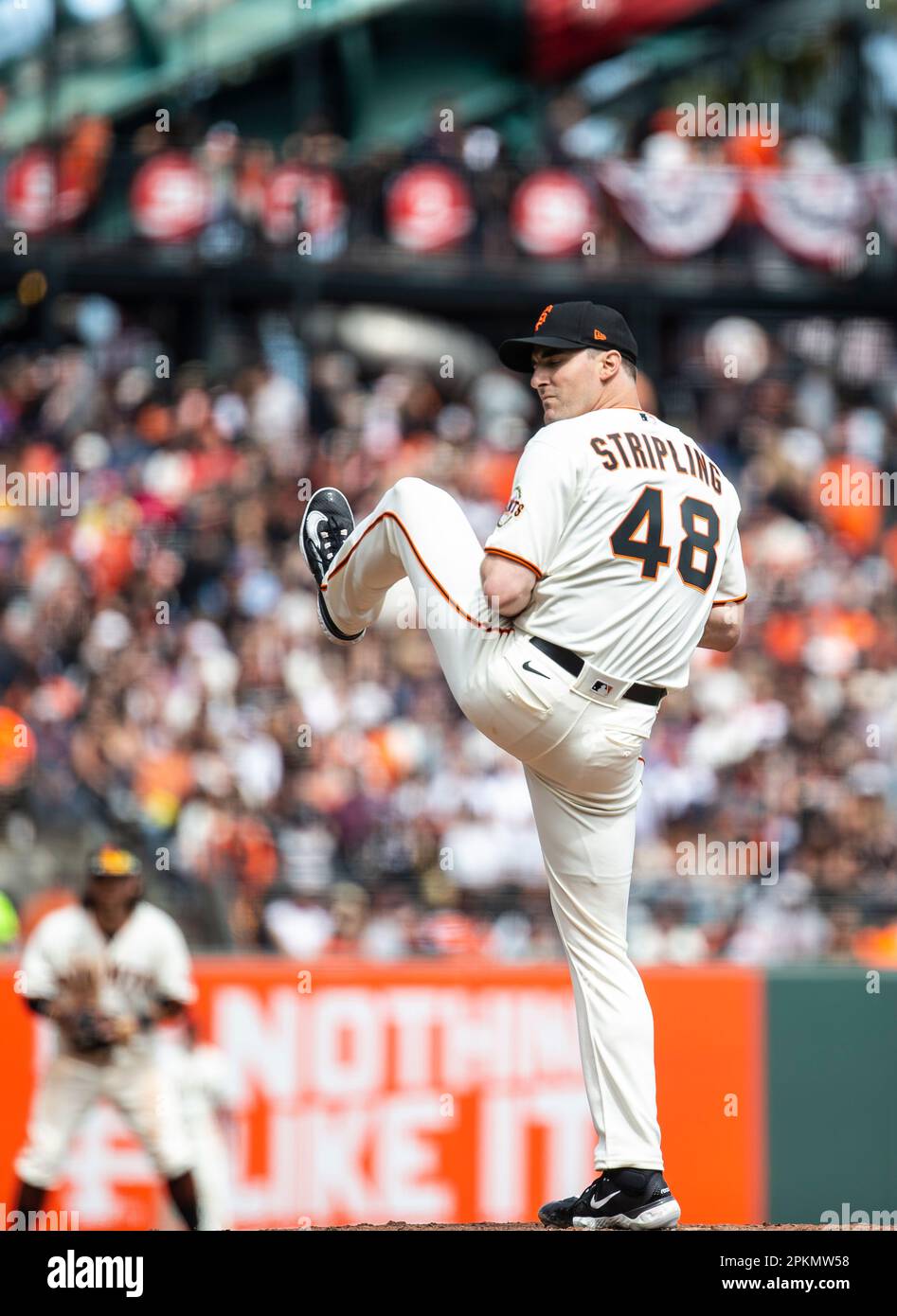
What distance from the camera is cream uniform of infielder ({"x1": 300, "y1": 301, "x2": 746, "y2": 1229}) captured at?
4805 millimetres

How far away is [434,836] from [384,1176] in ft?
7.90

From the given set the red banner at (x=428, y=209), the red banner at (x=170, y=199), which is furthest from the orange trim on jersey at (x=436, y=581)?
the red banner at (x=428, y=209)

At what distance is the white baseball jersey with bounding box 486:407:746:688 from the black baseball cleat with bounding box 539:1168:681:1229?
48.0 inches

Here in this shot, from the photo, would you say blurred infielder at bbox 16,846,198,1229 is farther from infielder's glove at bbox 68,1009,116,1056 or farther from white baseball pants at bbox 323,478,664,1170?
white baseball pants at bbox 323,478,664,1170

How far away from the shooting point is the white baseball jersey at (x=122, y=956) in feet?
28.0

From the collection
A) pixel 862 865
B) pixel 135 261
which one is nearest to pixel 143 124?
pixel 135 261

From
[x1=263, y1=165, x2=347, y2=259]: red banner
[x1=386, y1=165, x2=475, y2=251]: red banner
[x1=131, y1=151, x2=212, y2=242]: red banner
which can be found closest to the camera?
[x1=131, y1=151, x2=212, y2=242]: red banner

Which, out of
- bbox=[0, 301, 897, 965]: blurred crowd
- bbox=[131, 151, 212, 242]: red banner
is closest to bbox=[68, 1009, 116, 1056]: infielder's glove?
bbox=[0, 301, 897, 965]: blurred crowd

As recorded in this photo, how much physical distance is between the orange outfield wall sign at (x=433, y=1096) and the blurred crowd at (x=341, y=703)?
0.82 meters

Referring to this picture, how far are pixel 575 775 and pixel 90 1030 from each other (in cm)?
428

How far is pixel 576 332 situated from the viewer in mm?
4961

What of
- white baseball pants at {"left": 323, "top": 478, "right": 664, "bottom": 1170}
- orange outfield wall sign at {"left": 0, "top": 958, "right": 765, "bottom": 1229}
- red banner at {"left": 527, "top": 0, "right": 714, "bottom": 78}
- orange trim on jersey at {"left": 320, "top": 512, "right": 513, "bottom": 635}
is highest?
red banner at {"left": 527, "top": 0, "right": 714, "bottom": 78}

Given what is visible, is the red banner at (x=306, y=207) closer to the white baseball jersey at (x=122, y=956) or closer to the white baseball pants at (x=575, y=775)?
the white baseball jersey at (x=122, y=956)

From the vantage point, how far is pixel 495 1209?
905 cm
